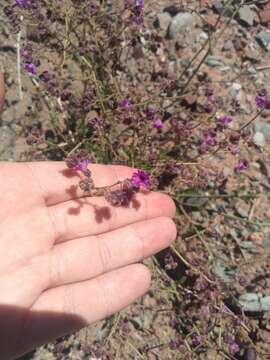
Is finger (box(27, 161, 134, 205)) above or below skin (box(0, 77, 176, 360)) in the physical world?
above

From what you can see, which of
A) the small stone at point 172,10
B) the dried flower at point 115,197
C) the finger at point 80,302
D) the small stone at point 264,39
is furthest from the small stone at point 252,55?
the finger at point 80,302

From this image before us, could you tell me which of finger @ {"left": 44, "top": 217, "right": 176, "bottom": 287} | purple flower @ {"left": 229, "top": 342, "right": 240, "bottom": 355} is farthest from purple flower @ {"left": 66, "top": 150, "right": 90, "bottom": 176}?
purple flower @ {"left": 229, "top": 342, "right": 240, "bottom": 355}

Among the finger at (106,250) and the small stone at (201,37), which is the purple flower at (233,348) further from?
the small stone at (201,37)

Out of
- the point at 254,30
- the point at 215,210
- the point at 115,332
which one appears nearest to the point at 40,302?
the point at 115,332

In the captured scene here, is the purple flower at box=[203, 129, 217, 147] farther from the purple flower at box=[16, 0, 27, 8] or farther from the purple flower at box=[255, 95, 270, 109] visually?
the purple flower at box=[16, 0, 27, 8]

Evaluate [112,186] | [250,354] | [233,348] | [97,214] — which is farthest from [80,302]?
[250,354]

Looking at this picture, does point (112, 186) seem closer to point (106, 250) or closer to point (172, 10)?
point (106, 250)
